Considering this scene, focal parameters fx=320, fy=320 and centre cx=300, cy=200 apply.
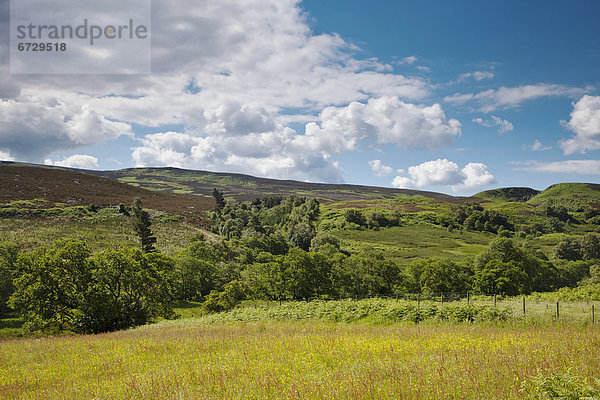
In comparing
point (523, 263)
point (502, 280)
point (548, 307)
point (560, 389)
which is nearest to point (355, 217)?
point (523, 263)

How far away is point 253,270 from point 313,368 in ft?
241

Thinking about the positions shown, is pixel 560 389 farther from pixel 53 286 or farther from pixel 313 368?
pixel 53 286

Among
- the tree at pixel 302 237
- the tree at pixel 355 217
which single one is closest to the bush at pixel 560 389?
the tree at pixel 302 237

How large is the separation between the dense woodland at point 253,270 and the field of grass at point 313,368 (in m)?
22.3

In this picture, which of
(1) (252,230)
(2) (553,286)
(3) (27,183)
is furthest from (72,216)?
(2) (553,286)

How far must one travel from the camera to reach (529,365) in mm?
6797

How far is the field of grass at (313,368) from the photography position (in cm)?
624

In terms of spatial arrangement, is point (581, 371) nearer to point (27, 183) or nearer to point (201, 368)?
point (201, 368)

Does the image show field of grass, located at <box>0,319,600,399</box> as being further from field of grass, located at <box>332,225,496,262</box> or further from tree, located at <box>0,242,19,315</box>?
field of grass, located at <box>332,225,496,262</box>

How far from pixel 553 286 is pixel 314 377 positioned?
10848 centimetres

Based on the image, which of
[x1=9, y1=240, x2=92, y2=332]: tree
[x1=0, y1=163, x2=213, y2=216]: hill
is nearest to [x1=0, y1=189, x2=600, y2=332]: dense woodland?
[x1=9, y1=240, x2=92, y2=332]: tree

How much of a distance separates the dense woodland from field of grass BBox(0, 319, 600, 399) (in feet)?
73.2

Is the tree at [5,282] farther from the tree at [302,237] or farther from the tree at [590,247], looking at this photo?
the tree at [590,247]

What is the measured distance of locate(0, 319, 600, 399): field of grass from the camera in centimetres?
624
